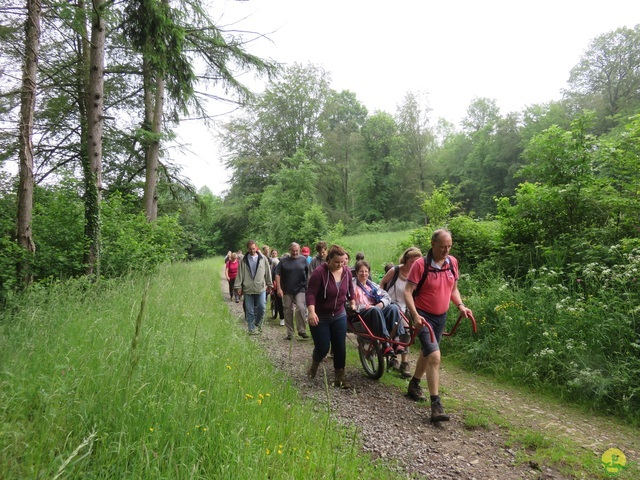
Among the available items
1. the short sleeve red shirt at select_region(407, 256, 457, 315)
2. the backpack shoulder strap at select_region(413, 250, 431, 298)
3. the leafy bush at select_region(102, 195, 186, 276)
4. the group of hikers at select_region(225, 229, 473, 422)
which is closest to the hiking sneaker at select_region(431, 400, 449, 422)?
the group of hikers at select_region(225, 229, 473, 422)

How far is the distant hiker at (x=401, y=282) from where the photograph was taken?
5.74 metres

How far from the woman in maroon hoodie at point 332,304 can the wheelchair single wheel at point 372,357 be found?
20.1 inches

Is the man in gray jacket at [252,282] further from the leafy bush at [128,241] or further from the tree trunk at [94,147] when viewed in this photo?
the tree trunk at [94,147]

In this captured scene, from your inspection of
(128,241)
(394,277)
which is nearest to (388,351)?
(394,277)

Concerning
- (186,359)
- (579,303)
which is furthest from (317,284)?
(579,303)

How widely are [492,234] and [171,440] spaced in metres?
9.14

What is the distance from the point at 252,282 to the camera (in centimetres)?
771

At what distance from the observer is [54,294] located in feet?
16.2

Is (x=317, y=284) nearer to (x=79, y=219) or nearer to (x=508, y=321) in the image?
(x=508, y=321)

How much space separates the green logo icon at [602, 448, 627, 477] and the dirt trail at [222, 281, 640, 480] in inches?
3.0

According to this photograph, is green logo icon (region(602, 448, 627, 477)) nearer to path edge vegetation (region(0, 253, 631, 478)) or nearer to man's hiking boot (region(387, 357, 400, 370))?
path edge vegetation (region(0, 253, 631, 478))

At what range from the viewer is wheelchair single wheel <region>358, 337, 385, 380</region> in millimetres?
5156

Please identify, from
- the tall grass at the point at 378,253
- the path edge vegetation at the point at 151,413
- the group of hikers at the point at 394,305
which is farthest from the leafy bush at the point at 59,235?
the tall grass at the point at 378,253

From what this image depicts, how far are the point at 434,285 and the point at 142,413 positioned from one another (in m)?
3.32
